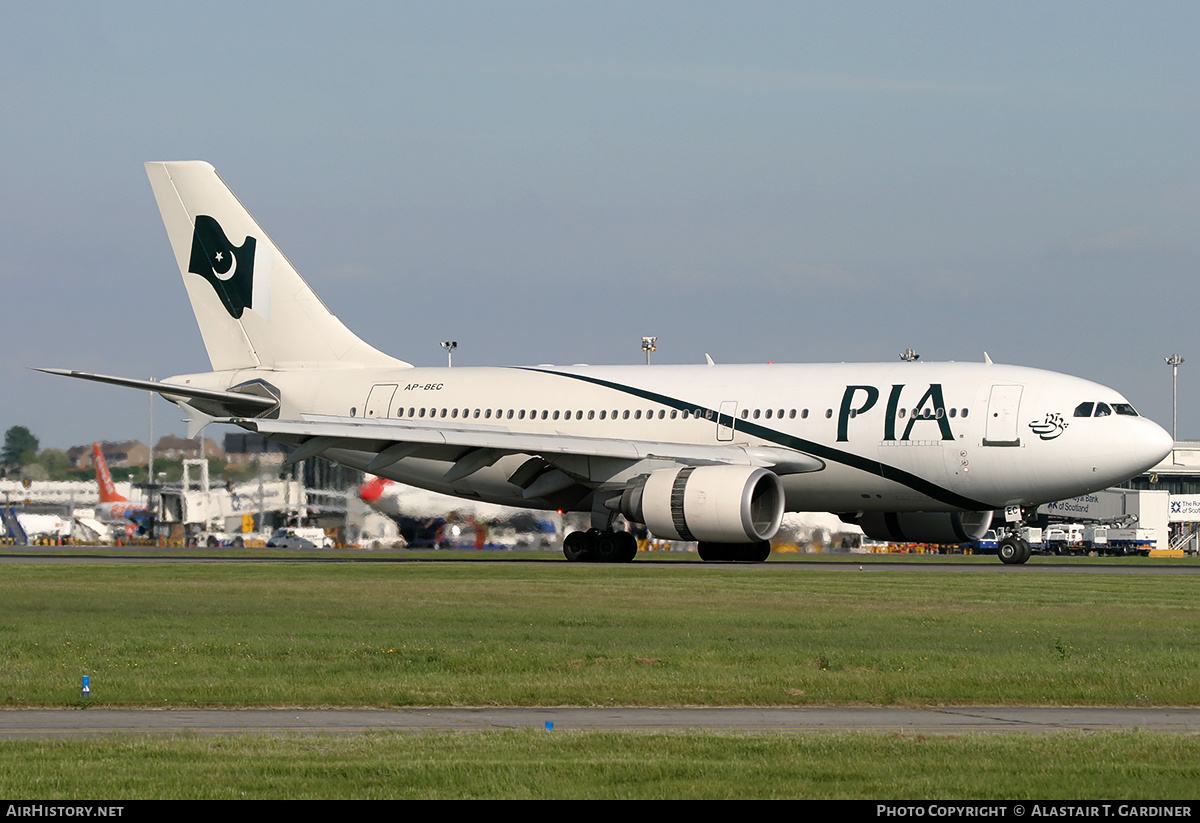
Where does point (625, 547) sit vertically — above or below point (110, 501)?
below

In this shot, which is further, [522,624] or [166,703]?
[522,624]

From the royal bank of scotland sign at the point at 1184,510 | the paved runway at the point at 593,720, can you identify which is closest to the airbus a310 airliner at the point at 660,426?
the paved runway at the point at 593,720

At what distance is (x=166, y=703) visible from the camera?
45.6ft

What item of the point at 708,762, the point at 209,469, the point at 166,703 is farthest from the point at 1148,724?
the point at 209,469

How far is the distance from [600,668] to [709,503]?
17772 millimetres

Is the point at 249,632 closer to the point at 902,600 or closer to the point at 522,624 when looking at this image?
the point at 522,624

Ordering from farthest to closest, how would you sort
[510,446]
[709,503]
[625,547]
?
[625,547] → [510,446] → [709,503]

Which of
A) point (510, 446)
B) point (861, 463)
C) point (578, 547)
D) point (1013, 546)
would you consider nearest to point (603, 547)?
point (578, 547)

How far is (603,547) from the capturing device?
1470 inches

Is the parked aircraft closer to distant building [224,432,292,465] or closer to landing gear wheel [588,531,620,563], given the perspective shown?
distant building [224,432,292,465]

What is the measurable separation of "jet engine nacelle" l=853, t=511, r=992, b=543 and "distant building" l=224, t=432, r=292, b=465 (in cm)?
1753

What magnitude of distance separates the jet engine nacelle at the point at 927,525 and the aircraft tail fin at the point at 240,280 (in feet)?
46.6

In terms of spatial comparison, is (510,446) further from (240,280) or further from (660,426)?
(240,280)
